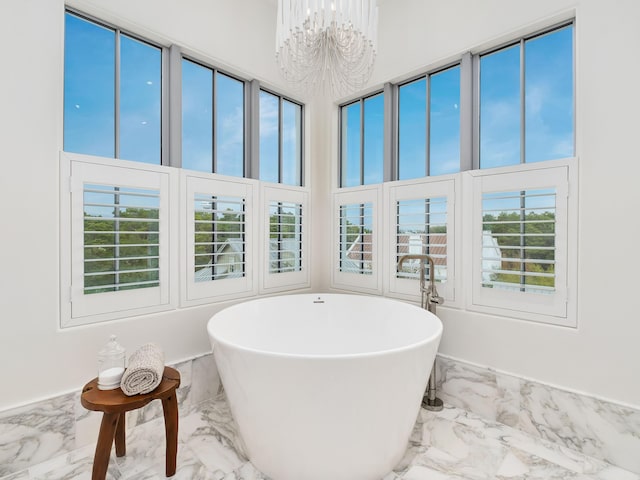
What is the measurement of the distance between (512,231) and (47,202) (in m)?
2.43

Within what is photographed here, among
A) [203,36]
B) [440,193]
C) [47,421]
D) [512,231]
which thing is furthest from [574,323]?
[203,36]

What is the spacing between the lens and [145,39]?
200cm

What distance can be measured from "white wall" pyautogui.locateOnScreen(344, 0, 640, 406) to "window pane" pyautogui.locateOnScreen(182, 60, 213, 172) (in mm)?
1946

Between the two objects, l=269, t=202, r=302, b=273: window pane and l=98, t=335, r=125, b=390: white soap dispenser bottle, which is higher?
l=269, t=202, r=302, b=273: window pane

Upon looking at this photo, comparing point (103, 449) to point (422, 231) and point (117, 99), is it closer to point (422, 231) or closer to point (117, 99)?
point (117, 99)

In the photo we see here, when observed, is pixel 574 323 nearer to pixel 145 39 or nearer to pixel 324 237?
pixel 324 237

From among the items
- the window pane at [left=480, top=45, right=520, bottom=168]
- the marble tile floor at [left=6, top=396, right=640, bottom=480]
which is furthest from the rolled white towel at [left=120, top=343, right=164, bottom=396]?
the window pane at [left=480, top=45, right=520, bottom=168]

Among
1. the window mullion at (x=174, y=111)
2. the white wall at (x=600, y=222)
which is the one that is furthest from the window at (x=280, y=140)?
the white wall at (x=600, y=222)

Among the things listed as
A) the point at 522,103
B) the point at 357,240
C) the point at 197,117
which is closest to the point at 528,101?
the point at 522,103

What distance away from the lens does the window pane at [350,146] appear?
9.41 feet

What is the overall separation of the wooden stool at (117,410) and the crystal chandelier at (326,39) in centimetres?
163

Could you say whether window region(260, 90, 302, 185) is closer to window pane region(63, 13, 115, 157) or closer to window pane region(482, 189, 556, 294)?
window pane region(63, 13, 115, 157)

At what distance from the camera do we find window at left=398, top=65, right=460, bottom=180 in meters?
2.28

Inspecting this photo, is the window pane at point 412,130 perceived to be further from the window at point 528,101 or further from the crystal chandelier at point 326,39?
the crystal chandelier at point 326,39
